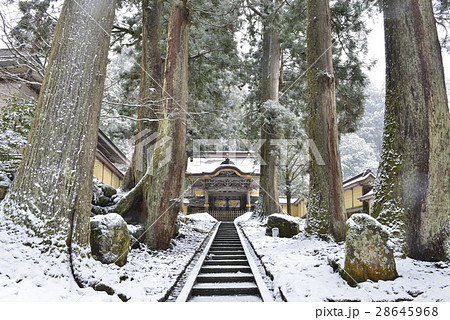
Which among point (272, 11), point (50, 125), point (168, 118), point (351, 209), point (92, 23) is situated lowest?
point (351, 209)

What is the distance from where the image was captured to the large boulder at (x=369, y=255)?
3916mm

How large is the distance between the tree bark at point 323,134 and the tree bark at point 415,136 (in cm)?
175

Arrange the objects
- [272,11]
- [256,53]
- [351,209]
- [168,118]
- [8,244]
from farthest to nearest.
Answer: [351,209], [256,53], [272,11], [168,118], [8,244]

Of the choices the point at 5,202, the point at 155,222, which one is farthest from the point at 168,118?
the point at 5,202

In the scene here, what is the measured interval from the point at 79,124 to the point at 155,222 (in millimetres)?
3122

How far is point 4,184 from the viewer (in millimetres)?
4977

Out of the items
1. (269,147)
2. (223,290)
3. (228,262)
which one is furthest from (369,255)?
(269,147)

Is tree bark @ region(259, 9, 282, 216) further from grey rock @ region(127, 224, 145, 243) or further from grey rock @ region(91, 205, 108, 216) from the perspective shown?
grey rock @ region(91, 205, 108, 216)

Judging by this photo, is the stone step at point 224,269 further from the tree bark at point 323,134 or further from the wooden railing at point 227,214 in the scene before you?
the wooden railing at point 227,214

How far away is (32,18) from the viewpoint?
8.22 meters

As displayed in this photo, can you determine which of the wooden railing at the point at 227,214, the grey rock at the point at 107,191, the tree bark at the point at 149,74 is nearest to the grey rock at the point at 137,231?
the grey rock at the point at 107,191

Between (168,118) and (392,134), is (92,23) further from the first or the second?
(392,134)

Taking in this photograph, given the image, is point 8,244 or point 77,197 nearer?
point 8,244

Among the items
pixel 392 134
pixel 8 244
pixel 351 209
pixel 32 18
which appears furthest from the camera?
pixel 351 209
